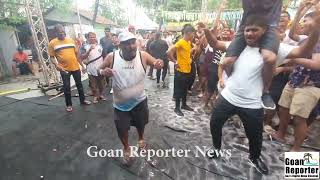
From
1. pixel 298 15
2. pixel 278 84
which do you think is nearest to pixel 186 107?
pixel 278 84

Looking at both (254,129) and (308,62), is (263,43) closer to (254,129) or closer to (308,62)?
(308,62)

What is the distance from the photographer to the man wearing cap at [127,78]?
3223mm

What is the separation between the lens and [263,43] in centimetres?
275

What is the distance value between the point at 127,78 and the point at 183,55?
241cm

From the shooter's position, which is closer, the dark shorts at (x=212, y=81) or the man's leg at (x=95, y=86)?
the dark shorts at (x=212, y=81)

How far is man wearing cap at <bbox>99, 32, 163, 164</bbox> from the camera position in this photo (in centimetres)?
322

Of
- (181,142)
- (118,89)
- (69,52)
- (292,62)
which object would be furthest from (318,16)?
(69,52)

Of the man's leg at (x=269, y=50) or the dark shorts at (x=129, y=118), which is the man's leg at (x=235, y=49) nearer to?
the man's leg at (x=269, y=50)

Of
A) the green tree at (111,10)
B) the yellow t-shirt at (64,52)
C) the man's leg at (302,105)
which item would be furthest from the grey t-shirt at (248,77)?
the green tree at (111,10)

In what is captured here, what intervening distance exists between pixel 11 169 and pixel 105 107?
2.96 m

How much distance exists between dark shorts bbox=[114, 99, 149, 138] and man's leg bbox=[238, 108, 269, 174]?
1320mm

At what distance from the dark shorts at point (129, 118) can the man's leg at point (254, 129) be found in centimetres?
132

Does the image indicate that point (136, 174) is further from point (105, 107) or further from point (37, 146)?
point (105, 107)

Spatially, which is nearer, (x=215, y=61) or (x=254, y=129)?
(x=254, y=129)
